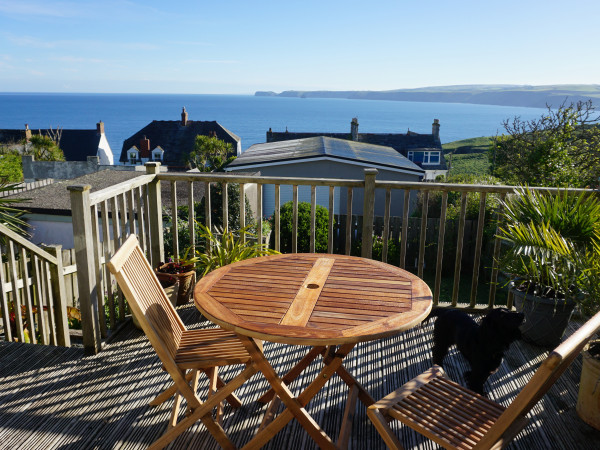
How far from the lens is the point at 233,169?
58.7ft

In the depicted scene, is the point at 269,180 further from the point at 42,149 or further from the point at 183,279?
the point at 42,149

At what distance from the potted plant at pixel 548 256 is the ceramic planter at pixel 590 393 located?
396mm

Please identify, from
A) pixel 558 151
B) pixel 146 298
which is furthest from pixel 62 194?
pixel 146 298

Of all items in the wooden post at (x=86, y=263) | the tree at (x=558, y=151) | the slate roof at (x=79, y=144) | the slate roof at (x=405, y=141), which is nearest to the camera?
the wooden post at (x=86, y=263)

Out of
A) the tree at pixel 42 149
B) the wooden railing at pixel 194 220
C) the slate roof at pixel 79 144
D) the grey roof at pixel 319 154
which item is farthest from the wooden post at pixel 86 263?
the slate roof at pixel 79 144

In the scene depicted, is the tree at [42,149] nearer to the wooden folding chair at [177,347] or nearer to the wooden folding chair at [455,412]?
the wooden folding chair at [177,347]

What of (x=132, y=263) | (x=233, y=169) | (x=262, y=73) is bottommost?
(x=233, y=169)

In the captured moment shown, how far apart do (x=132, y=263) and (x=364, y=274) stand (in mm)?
1254

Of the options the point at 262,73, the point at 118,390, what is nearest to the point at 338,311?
the point at 118,390

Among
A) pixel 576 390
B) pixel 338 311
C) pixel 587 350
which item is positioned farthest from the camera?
pixel 576 390

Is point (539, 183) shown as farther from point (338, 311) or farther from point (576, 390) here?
point (338, 311)

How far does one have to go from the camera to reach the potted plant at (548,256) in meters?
2.87

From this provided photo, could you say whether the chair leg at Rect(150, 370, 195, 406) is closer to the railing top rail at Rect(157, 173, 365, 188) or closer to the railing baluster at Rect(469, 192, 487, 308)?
the railing top rail at Rect(157, 173, 365, 188)

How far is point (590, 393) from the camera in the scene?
246cm
